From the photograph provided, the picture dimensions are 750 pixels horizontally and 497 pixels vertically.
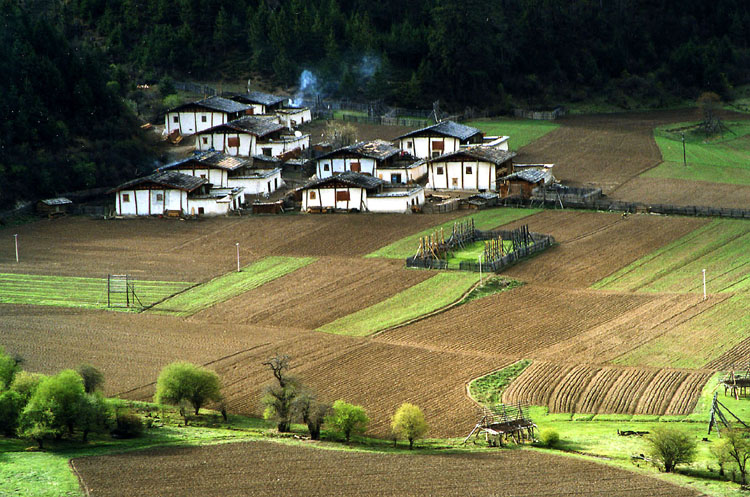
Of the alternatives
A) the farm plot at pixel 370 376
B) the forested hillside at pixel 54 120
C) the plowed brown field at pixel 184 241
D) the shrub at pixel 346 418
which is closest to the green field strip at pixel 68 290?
the plowed brown field at pixel 184 241

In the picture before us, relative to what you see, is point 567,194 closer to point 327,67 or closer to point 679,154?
point 679,154

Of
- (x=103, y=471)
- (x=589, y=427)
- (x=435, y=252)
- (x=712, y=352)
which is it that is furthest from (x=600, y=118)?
(x=103, y=471)

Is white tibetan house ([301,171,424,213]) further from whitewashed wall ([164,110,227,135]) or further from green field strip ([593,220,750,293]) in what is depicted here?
whitewashed wall ([164,110,227,135])

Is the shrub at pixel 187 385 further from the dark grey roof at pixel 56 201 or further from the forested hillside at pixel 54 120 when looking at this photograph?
the forested hillside at pixel 54 120

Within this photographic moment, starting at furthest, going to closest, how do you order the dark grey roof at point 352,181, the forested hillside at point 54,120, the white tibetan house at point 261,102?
the white tibetan house at point 261,102, the forested hillside at point 54,120, the dark grey roof at point 352,181

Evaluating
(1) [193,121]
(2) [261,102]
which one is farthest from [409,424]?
(2) [261,102]

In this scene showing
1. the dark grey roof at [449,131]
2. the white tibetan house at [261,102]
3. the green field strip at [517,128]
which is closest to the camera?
the dark grey roof at [449,131]

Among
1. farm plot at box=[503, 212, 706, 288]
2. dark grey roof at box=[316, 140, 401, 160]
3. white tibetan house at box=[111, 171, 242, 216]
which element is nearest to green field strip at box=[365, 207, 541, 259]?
farm plot at box=[503, 212, 706, 288]
